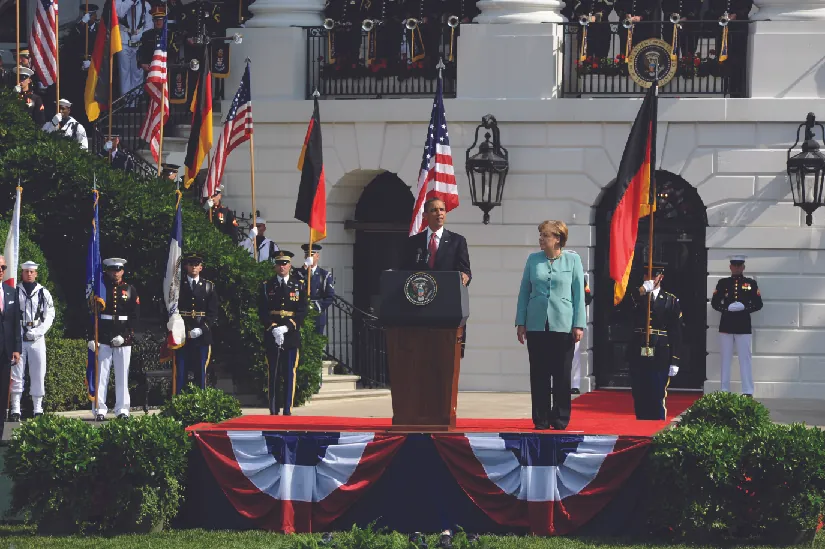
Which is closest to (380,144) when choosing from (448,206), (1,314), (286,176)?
(286,176)

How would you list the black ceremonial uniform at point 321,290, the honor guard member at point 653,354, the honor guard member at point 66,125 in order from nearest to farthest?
the honor guard member at point 653,354 < the black ceremonial uniform at point 321,290 < the honor guard member at point 66,125

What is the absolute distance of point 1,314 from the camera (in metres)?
19.0

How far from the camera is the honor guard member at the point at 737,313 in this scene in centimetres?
2466

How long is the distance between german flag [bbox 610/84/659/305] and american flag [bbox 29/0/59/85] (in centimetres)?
1130

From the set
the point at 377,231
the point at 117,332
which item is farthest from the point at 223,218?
the point at 117,332

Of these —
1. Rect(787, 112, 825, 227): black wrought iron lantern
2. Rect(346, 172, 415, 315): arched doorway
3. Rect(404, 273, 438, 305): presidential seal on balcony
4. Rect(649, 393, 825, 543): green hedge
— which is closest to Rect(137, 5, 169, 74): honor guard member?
Rect(346, 172, 415, 315): arched doorway

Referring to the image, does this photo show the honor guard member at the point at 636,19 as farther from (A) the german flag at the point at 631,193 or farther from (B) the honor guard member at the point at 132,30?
(A) the german flag at the point at 631,193

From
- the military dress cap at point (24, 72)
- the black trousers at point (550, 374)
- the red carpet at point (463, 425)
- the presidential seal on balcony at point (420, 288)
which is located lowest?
the red carpet at point (463, 425)

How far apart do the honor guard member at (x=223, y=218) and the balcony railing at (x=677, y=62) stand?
17.3ft

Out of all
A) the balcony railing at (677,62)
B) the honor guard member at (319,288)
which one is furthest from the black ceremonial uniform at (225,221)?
the balcony railing at (677,62)

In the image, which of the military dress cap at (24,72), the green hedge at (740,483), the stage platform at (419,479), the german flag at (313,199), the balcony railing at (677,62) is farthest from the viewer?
the military dress cap at (24,72)

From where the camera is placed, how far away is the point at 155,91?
2589 cm

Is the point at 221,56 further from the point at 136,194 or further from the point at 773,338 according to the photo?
the point at 773,338

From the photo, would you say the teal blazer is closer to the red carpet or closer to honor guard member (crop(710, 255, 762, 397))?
the red carpet
